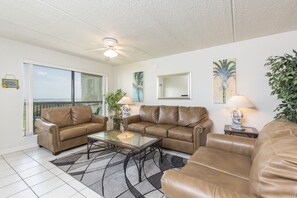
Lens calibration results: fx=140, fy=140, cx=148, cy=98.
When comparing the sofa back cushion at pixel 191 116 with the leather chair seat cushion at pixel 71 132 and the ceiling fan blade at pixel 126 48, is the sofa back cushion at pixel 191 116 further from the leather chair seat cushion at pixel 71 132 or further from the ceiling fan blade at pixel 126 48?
the leather chair seat cushion at pixel 71 132

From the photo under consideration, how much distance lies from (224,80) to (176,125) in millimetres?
1430

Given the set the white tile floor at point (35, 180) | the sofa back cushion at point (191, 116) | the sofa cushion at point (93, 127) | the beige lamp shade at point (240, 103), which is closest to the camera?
the white tile floor at point (35, 180)

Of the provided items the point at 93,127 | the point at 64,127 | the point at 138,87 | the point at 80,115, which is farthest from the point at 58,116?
the point at 138,87

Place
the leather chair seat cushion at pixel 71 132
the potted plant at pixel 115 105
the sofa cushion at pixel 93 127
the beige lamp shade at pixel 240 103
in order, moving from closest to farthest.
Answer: the beige lamp shade at pixel 240 103 → the leather chair seat cushion at pixel 71 132 → the sofa cushion at pixel 93 127 → the potted plant at pixel 115 105

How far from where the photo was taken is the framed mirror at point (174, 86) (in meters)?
3.55

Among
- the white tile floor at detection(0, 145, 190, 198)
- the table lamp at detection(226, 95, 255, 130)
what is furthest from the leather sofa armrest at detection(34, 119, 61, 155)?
the table lamp at detection(226, 95, 255, 130)

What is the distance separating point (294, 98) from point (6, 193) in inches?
146

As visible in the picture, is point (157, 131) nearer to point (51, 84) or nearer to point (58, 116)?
point (58, 116)

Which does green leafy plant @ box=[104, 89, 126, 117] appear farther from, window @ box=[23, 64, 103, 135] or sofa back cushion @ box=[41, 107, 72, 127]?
sofa back cushion @ box=[41, 107, 72, 127]

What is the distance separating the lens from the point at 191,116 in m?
3.13

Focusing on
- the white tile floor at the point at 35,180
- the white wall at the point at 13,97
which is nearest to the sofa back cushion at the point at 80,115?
the white wall at the point at 13,97

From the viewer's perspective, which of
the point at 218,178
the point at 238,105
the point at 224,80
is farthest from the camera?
the point at 224,80

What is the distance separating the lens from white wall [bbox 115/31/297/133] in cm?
258

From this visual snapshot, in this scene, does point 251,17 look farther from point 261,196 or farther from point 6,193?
point 6,193
